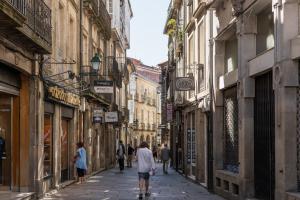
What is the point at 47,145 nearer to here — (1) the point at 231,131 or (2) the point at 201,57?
(1) the point at 231,131

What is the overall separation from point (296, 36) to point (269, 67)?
74.7 inches

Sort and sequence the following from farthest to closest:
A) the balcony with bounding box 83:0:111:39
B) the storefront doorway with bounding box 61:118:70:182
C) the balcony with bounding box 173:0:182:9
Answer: the balcony with bounding box 173:0:182:9 → the balcony with bounding box 83:0:111:39 → the storefront doorway with bounding box 61:118:70:182

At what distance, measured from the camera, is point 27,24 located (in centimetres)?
1565

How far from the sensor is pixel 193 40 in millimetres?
30422

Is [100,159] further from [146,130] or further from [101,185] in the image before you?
[146,130]

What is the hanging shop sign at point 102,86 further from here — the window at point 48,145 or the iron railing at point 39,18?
the iron railing at point 39,18

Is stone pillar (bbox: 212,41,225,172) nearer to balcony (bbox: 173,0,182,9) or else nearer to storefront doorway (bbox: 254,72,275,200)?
storefront doorway (bbox: 254,72,275,200)

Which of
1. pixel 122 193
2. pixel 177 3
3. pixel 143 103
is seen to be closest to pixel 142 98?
pixel 143 103

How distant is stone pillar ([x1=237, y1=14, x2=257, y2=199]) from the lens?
17.1 metres

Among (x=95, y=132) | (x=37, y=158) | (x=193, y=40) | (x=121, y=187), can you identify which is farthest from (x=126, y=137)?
(x=37, y=158)

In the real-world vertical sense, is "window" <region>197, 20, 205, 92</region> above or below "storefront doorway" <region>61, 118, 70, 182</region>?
above

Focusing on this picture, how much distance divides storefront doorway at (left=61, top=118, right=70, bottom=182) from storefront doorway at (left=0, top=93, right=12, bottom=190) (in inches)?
254

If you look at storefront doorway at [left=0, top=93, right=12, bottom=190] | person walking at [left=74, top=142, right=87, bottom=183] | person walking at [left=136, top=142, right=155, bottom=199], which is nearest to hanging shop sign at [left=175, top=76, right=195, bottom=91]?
person walking at [left=74, top=142, right=87, bottom=183]

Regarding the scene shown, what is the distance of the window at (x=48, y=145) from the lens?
21.2m
